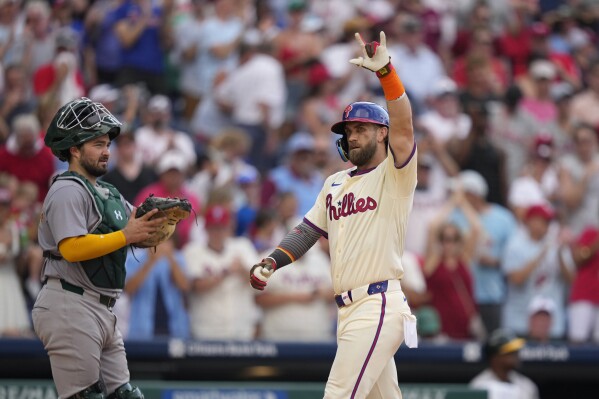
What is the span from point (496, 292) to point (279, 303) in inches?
85.5

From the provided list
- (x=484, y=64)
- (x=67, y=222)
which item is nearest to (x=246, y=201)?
(x=484, y=64)

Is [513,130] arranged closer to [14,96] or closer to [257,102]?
[257,102]

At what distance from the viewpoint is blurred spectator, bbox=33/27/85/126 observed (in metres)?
11.8

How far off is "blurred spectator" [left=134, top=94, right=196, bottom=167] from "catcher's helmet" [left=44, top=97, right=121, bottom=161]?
5.39 metres

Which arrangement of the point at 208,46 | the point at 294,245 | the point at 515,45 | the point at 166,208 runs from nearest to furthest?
the point at 166,208
the point at 294,245
the point at 208,46
the point at 515,45

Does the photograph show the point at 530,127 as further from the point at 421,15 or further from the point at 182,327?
the point at 182,327

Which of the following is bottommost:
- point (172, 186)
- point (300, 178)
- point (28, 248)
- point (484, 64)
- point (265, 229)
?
point (28, 248)

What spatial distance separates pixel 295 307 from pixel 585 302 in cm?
274

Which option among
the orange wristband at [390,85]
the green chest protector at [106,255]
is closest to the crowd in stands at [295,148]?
the green chest protector at [106,255]

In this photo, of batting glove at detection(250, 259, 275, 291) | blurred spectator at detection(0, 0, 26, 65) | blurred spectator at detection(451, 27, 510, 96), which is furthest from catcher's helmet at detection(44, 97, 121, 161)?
blurred spectator at detection(451, 27, 510, 96)

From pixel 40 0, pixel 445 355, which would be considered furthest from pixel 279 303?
pixel 40 0

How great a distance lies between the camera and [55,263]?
19.9 feet

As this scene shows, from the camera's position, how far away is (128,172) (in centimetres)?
1102

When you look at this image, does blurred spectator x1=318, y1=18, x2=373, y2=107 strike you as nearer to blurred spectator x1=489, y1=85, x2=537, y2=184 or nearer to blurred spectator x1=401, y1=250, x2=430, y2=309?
blurred spectator x1=489, y1=85, x2=537, y2=184
